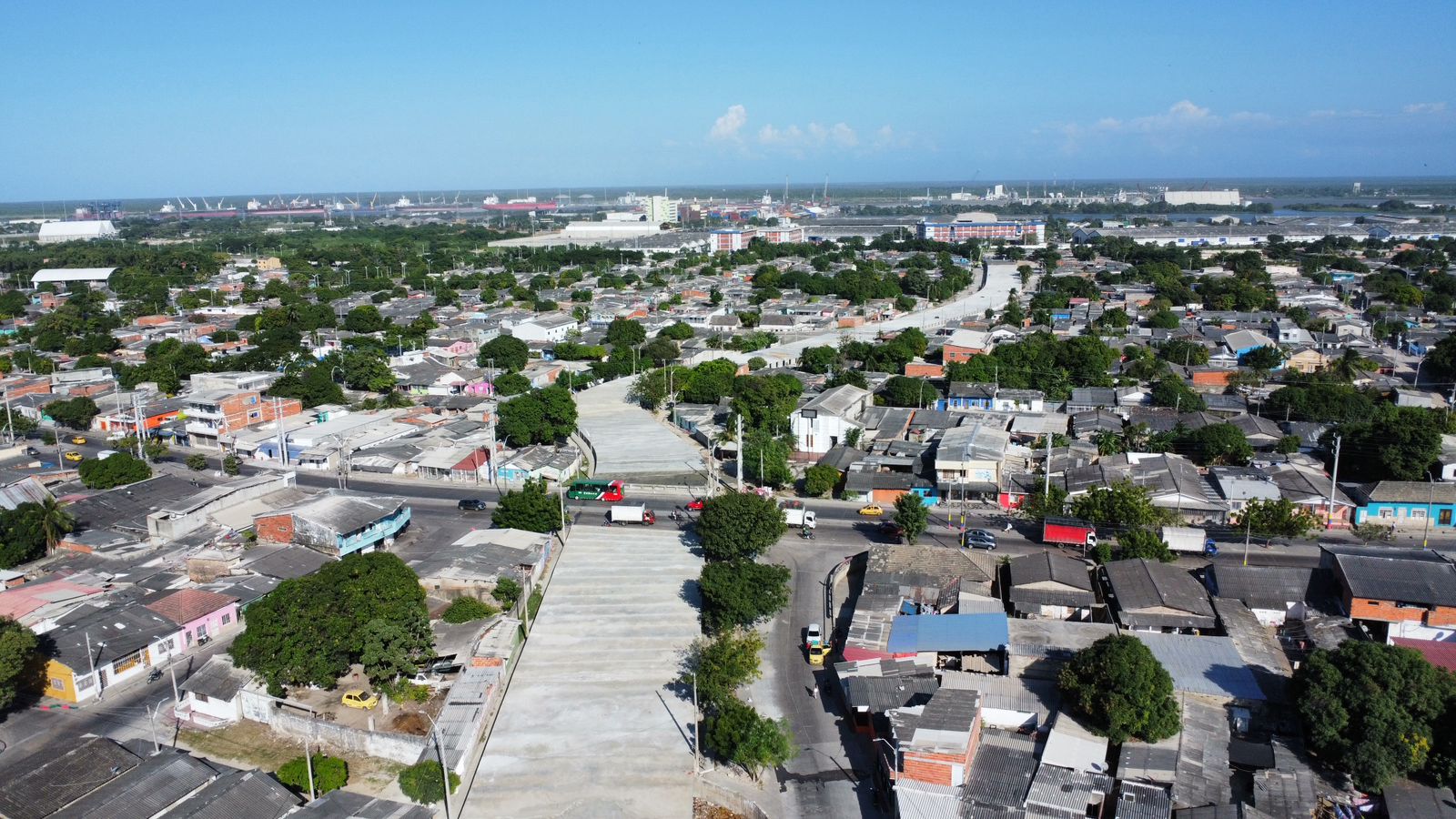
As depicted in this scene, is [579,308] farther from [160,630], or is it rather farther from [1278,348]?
[160,630]

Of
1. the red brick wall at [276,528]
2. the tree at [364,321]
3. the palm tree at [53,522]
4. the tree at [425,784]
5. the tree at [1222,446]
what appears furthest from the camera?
the tree at [364,321]

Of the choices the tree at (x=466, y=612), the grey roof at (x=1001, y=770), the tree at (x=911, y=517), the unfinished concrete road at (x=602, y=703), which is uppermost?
the tree at (x=911, y=517)

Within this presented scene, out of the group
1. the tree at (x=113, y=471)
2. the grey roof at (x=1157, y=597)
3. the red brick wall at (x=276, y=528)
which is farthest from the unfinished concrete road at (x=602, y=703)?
the tree at (x=113, y=471)

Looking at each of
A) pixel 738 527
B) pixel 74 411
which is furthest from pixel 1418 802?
pixel 74 411

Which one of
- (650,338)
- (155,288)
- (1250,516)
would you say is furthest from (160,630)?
(155,288)

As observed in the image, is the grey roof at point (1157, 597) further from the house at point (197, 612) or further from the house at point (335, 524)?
the house at point (197, 612)

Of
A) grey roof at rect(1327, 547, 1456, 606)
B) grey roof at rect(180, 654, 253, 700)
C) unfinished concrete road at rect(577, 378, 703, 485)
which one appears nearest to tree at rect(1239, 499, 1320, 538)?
grey roof at rect(1327, 547, 1456, 606)

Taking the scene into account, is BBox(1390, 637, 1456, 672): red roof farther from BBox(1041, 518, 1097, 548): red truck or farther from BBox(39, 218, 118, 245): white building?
BBox(39, 218, 118, 245): white building
